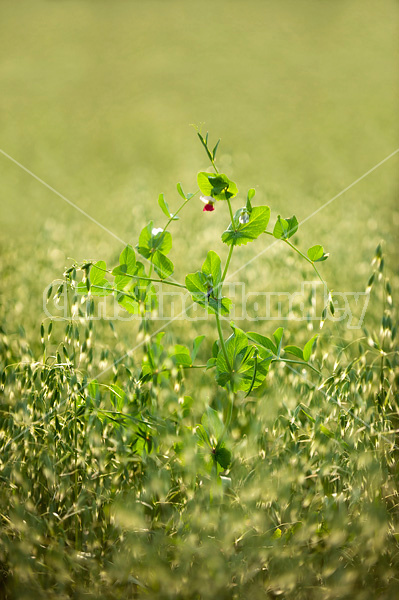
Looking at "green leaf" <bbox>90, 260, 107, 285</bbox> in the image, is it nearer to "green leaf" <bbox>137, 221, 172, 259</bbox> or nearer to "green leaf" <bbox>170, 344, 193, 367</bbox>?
"green leaf" <bbox>137, 221, 172, 259</bbox>

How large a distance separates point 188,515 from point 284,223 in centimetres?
51

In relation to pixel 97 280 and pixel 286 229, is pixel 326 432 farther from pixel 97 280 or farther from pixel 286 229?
pixel 97 280

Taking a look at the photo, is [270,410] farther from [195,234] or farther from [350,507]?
[195,234]

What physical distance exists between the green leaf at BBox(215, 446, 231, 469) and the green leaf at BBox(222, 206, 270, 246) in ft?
1.14

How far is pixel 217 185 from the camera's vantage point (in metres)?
0.87

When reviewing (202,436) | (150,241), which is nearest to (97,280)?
(150,241)

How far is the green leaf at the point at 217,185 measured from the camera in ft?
2.85

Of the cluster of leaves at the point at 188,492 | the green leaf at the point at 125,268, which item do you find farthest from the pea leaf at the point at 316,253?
the green leaf at the point at 125,268

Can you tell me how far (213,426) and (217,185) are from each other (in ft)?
1.29

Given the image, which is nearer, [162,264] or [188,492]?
[188,492]

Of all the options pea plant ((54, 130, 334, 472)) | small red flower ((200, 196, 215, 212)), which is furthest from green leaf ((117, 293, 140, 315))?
small red flower ((200, 196, 215, 212))

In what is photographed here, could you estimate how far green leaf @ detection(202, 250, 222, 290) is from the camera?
0.89 m

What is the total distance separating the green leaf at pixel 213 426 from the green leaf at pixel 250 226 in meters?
0.29

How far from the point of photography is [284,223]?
0.94 meters
